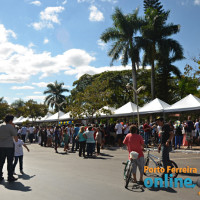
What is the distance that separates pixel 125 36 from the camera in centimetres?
3044

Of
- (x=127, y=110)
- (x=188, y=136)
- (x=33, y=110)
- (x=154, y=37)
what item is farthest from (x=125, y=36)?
(x=33, y=110)

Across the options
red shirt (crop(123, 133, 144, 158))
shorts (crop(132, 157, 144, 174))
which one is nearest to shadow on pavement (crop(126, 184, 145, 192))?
shorts (crop(132, 157, 144, 174))

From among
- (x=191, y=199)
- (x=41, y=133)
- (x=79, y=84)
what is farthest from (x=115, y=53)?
(x=191, y=199)

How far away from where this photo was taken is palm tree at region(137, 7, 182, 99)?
2861 cm

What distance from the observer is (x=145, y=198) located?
5.29 m

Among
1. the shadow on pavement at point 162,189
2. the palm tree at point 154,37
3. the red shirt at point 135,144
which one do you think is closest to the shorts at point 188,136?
the red shirt at point 135,144

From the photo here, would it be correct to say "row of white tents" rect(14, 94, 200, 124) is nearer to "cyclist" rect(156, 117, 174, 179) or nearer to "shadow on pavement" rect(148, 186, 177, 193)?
"cyclist" rect(156, 117, 174, 179)

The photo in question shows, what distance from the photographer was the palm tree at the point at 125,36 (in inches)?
1177

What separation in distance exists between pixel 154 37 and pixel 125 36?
361 cm

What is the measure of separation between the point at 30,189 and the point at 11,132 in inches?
72.6

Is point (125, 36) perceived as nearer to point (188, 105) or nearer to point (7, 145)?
point (188, 105)

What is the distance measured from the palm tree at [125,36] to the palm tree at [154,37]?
1.15m

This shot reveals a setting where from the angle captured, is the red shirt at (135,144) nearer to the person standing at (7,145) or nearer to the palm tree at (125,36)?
the person standing at (7,145)

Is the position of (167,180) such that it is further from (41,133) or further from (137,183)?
(41,133)
